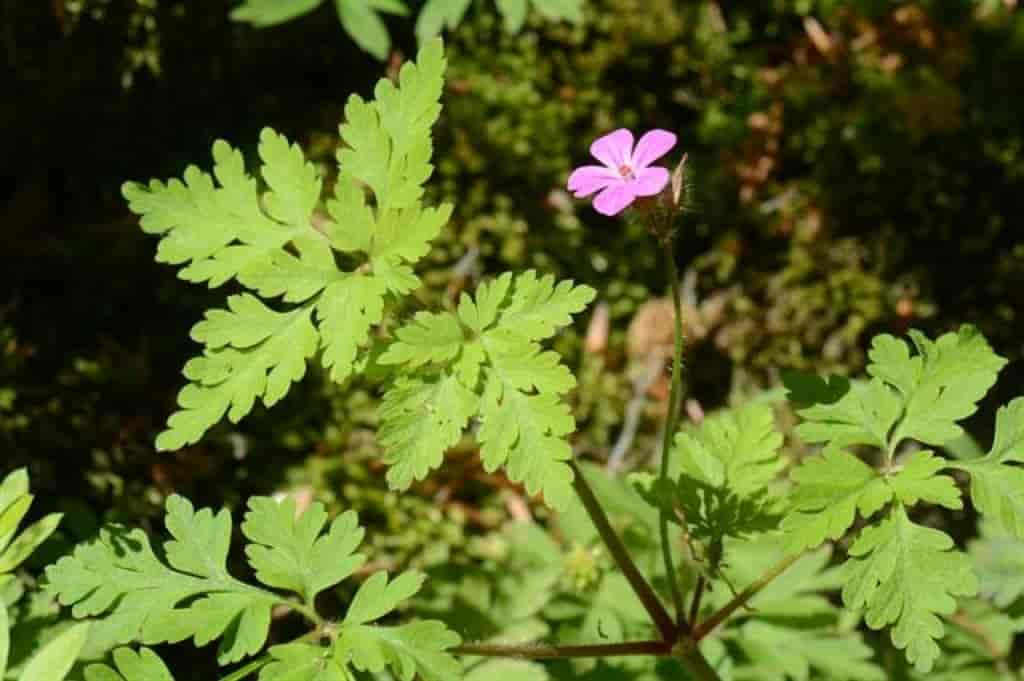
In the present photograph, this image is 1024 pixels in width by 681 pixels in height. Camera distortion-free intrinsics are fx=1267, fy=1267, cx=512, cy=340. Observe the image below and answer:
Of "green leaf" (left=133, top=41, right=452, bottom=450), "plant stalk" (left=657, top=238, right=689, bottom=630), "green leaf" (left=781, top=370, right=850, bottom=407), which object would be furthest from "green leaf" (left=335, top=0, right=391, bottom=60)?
"green leaf" (left=781, top=370, right=850, bottom=407)

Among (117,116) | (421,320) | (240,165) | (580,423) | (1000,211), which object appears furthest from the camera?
(1000,211)

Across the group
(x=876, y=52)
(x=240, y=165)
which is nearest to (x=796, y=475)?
(x=240, y=165)

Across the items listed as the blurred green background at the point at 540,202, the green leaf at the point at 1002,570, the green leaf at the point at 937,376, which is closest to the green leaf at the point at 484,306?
the green leaf at the point at 937,376

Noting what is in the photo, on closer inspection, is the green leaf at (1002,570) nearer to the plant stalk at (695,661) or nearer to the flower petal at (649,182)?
the plant stalk at (695,661)

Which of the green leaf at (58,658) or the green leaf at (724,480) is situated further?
the green leaf at (724,480)

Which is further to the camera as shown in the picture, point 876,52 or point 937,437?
point 876,52

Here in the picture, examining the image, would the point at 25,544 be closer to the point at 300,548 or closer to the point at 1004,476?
the point at 300,548

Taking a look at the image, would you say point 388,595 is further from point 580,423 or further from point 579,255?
point 579,255
